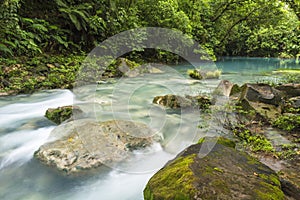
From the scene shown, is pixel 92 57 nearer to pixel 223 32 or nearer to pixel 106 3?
pixel 106 3

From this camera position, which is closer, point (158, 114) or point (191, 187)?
point (191, 187)

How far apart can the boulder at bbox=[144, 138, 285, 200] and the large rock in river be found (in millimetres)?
1176

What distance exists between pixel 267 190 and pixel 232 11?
2236cm

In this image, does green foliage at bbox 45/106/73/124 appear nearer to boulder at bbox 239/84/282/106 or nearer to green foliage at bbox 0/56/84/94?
green foliage at bbox 0/56/84/94

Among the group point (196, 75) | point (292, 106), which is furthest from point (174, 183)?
point (196, 75)

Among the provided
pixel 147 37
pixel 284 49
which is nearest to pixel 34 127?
pixel 147 37

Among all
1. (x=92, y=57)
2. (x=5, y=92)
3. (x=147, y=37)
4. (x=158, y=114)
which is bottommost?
(x=158, y=114)

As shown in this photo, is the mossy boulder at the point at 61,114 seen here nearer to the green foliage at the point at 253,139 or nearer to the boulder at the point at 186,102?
the boulder at the point at 186,102

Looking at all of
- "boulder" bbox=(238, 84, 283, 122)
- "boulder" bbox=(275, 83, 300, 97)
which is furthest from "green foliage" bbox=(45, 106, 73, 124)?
"boulder" bbox=(275, 83, 300, 97)

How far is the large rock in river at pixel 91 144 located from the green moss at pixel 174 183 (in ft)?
3.93

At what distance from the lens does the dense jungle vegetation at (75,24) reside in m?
8.00

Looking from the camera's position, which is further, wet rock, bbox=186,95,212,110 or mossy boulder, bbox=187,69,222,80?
mossy boulder, bbox=187,69,222,80

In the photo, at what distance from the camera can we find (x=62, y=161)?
2.99 metres

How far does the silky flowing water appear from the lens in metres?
2.76
